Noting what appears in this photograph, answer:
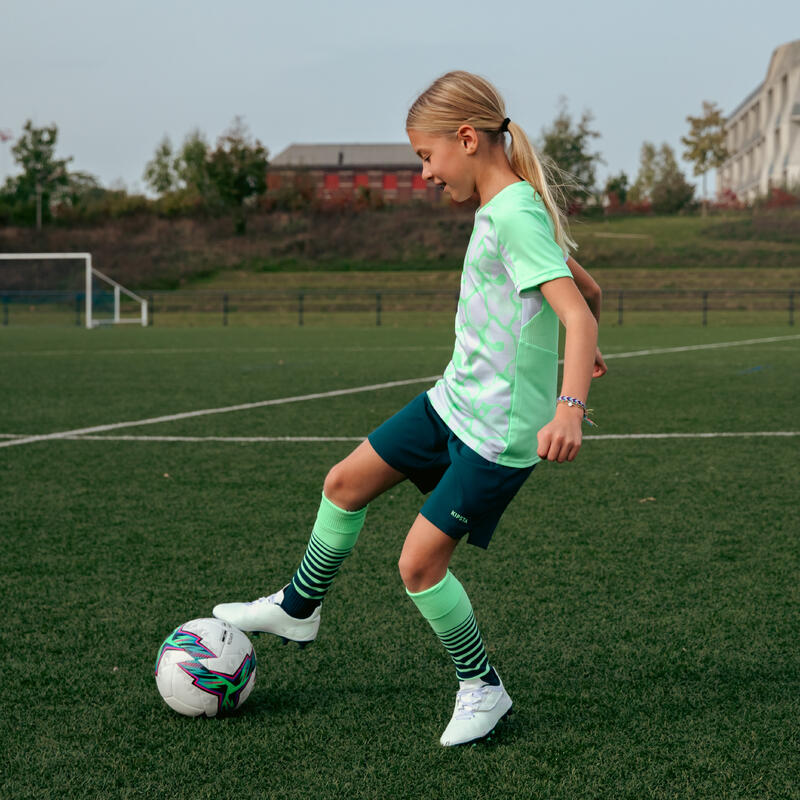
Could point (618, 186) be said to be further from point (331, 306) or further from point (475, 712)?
point (475, 712)

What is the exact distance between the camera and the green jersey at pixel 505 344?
2.47 metres

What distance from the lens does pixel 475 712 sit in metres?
2.58

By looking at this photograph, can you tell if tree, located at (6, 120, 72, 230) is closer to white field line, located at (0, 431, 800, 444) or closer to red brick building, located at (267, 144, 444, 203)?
red brick building, located at (267, 144, 444, 203)

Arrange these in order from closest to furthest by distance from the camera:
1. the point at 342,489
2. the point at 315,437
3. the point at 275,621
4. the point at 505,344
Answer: the point at 505,344
the point at 342,489
the point at 275,621
the point at 315,437

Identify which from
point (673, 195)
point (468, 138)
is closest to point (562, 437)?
point (468, 138)

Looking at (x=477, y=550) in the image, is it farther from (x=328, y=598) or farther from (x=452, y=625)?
(x=452, y=625)

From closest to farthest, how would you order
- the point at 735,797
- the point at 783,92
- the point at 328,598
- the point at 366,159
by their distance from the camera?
the point at 735,797 → the point at 328,598 → the point at 783,92 → the point at 366,159

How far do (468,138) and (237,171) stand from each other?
58.2m

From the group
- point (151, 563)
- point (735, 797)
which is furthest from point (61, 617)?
point (735, 797)

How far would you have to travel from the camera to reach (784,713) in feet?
8.98

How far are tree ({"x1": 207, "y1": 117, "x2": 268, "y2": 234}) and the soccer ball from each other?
179 ft

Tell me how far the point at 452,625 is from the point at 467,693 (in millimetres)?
170

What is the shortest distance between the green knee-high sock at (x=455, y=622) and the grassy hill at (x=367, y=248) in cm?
3688

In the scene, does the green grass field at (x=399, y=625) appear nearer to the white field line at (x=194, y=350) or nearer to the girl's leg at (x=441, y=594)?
the girl's leg at (x=441, y=594)
